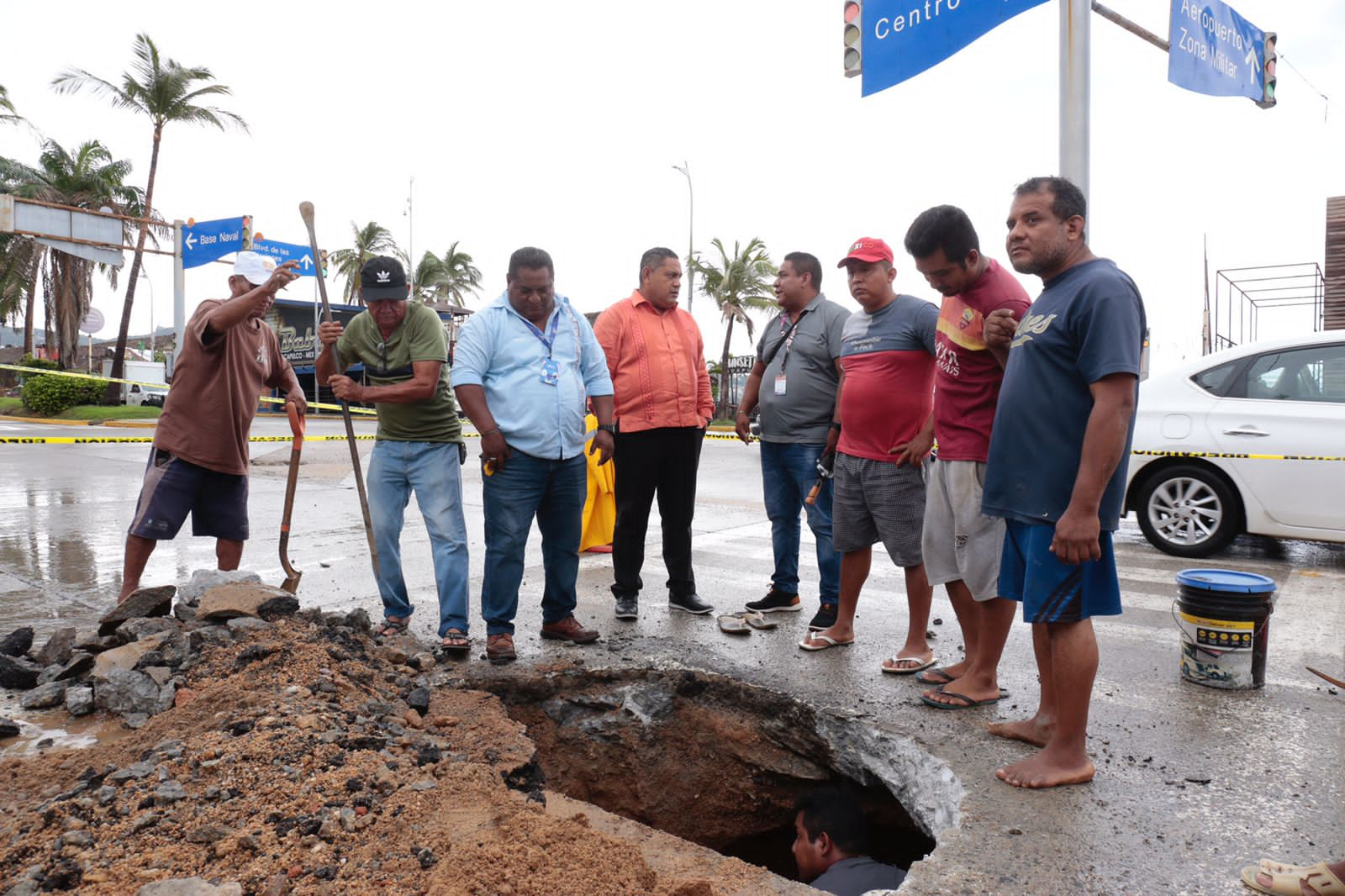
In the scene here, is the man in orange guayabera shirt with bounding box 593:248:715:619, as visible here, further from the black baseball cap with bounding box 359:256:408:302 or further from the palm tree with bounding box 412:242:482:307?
the palm tree with bounding box 412:242:482:307

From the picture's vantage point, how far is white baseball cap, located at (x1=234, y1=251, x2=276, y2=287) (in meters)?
4.55

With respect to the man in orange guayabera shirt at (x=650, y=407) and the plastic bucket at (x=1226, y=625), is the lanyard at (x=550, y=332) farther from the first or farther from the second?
the plastic bucket at (x=1226, y=625)

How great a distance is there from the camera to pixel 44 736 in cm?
321

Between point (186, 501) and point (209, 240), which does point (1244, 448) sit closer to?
point (186, 501)

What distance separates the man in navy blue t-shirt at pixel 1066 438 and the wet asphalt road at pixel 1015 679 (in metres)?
0.29

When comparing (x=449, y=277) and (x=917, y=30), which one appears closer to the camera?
(x=917, y=30)

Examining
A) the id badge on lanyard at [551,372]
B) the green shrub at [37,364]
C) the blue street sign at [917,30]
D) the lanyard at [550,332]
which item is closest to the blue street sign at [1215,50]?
the blue street sign at [917,30]

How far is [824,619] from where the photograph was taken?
4.76 m

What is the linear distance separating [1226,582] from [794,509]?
2.09m

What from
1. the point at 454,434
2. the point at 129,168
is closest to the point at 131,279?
the point at 129,168

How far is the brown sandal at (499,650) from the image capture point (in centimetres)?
412

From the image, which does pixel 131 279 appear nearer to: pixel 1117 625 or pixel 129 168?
pixel 129 168

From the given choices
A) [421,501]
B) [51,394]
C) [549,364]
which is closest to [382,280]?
[549,364]

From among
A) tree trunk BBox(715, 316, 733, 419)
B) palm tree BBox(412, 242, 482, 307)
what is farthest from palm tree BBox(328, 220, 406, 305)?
tree trunk BBox(715, 316, 733, 419)
